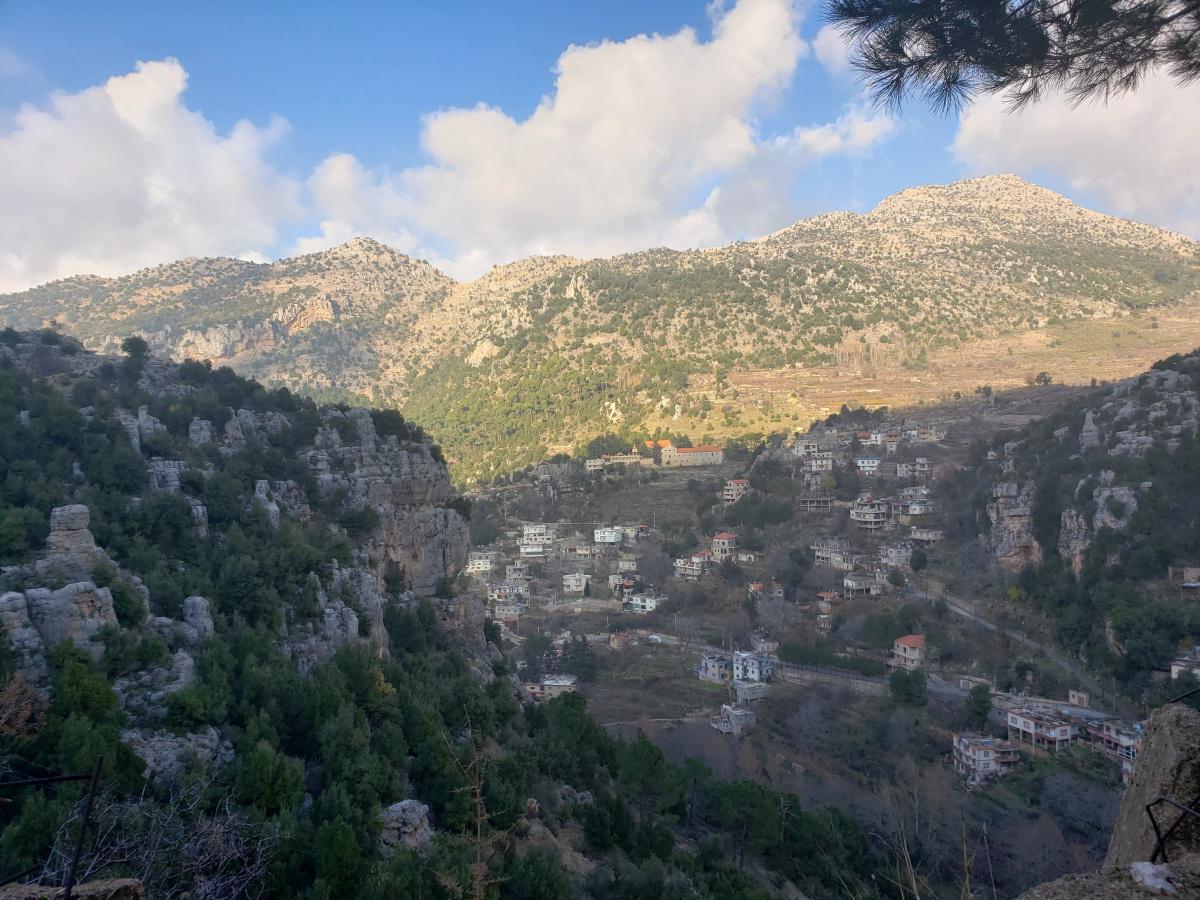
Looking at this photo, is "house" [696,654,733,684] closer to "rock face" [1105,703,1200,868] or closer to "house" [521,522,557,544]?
"house" [521,522,557,544]

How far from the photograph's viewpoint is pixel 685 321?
7025 cm

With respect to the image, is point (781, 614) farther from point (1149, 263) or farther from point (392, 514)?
point (1149, 263)

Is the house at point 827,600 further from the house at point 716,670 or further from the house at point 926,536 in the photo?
the house at point 926,536

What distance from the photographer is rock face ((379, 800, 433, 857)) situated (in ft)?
26.1

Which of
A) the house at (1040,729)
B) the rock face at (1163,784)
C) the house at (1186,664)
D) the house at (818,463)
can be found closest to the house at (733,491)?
the house at (818,463)

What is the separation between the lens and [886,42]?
17.8ft

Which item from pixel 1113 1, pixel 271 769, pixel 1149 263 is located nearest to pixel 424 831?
pixel 271 769

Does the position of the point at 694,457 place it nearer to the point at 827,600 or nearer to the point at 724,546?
the point at 724,546

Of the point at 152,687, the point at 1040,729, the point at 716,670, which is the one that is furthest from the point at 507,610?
the point at 152,687

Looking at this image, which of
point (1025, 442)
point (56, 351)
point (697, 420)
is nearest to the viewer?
point (56, 351)

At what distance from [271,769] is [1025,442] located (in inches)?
1369

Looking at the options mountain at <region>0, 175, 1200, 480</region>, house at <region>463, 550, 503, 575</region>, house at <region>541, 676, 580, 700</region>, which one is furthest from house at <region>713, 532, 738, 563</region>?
mountain at <region>0, 175, 1200, 480</region>

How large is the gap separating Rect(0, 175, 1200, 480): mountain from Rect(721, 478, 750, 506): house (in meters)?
11.3

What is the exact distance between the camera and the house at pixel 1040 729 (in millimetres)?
18938
